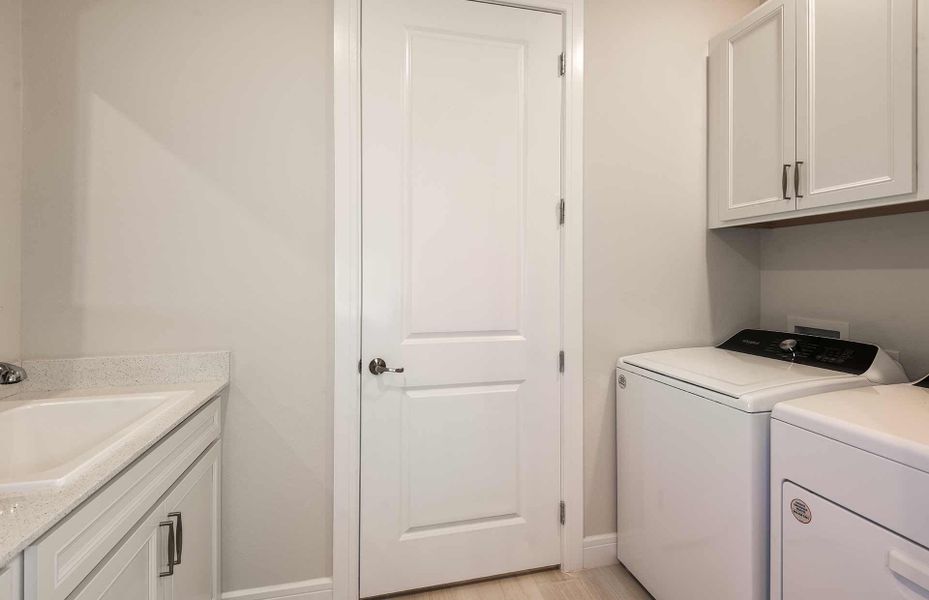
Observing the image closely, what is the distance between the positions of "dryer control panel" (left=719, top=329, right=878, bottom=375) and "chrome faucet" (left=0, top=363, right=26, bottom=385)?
2.40 meters

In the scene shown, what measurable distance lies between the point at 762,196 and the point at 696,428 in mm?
944

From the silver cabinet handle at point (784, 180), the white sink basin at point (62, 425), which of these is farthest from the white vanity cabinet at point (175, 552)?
the silver cabinet handle at point (784, 180)

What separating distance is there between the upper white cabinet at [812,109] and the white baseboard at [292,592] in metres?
2.19

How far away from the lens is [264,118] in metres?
1.53

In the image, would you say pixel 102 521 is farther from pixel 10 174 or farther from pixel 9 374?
pixel 10 174

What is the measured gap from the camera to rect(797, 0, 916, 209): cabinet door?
1.21 m

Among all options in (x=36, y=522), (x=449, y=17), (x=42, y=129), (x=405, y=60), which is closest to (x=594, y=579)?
(x=36, y=522)

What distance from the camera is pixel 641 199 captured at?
1.88 m

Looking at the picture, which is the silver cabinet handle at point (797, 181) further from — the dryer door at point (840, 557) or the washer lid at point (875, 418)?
the dryer door at point (840, 557)

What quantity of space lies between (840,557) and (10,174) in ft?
8.21

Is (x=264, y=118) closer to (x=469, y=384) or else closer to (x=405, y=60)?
(x=405, y=60)

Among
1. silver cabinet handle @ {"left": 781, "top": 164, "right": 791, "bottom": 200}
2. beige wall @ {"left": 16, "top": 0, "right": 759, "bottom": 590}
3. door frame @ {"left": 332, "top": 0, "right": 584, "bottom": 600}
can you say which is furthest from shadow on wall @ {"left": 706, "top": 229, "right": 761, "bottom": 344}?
door frame @ {"left": 332, "top": 0, "right": 584, "bottom": 600}

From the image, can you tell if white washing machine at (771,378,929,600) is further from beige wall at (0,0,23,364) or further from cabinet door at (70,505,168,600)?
beige wall at (0,0,23,364)

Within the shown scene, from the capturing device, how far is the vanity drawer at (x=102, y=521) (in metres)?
0.66
